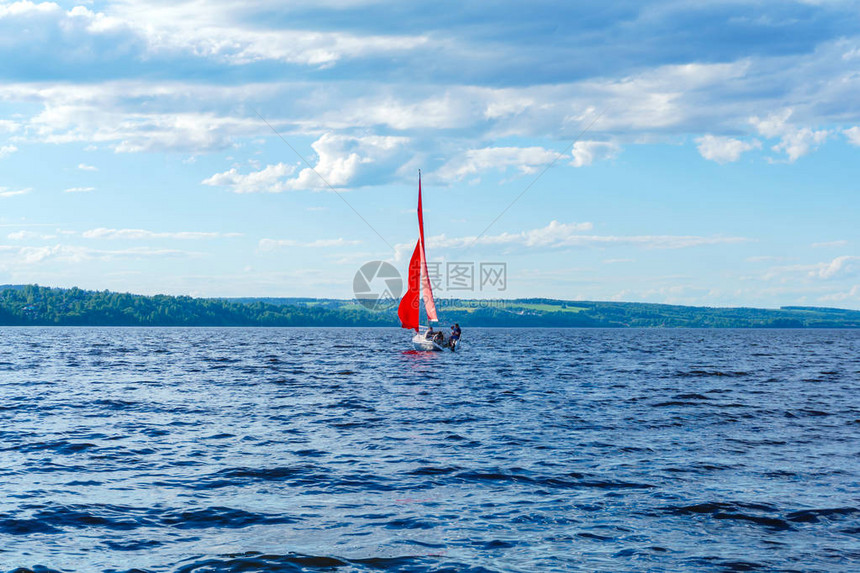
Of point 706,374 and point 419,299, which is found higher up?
point 419,299

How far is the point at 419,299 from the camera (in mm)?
70812

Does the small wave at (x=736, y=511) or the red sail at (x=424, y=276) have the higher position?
the red sail at (x=424, y=276)

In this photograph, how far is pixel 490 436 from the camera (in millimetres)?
23047

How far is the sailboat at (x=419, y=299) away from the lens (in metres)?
67.5

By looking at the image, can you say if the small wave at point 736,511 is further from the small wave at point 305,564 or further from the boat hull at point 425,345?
the boat hull at point 425,345

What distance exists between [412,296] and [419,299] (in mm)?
1053

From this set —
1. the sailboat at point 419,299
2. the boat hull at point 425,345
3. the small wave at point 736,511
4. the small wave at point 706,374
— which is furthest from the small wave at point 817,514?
the boat hull at point 425,345

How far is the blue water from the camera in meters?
11.6

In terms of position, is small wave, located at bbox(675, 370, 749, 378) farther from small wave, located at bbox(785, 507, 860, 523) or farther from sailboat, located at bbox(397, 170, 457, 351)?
small wave, located at bbox(785, 507, 860, 523)

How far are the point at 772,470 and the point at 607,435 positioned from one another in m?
5.91

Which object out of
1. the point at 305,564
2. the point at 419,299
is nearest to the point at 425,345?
the point at 419,299

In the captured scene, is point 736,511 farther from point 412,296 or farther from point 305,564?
point 412,296

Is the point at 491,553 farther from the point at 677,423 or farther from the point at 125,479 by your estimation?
the point at 677,423

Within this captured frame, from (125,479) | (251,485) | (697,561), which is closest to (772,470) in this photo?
(697,561)
